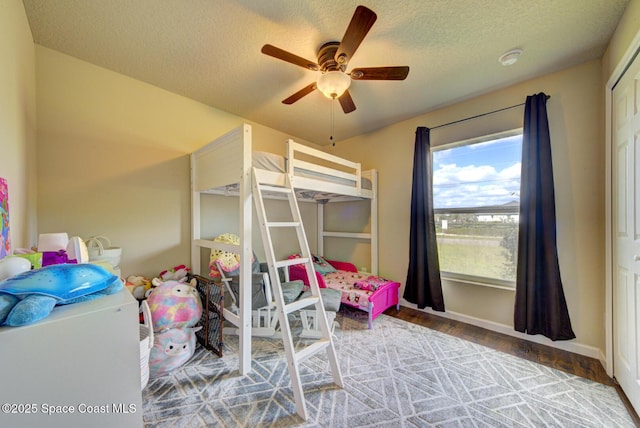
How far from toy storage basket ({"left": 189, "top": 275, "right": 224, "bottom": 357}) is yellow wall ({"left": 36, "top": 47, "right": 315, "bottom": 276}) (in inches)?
26.8

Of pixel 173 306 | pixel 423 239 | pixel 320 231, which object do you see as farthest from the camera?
pixel 320 231

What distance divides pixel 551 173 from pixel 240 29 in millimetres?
2971

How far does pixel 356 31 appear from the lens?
144 cm

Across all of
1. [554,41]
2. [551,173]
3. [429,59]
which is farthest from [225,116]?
[551,173]

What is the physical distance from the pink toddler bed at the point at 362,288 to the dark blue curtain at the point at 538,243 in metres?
1.27

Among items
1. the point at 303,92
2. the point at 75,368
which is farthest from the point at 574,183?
the point at 75,368

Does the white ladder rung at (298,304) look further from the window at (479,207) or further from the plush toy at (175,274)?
the window at (479,207)

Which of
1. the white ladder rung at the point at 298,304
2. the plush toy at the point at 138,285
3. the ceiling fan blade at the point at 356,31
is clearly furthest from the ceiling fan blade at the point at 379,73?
the plush toy at the point at 138,285

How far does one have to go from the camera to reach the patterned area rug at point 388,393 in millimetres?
1413

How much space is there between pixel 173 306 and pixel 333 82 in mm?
2271

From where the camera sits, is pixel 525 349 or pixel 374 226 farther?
pixel 374 226

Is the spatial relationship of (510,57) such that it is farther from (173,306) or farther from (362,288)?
(173,306)

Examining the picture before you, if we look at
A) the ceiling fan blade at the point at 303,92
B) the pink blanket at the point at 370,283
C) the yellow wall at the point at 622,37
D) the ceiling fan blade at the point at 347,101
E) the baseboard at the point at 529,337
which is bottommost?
the baseboard at the point at 529,337

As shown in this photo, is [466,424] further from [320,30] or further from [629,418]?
[320,30]
